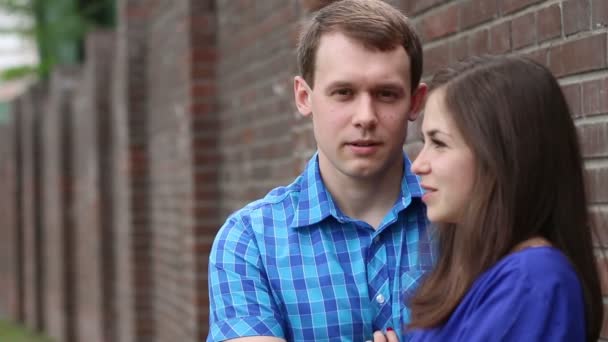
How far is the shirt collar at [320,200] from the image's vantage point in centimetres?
274

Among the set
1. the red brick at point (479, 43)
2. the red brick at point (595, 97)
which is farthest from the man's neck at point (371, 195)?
the red brick at point (479, 43)

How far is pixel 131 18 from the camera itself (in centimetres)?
912

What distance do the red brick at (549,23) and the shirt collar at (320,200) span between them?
642mm

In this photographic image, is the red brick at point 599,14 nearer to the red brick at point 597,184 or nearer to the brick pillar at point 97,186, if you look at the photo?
the red brick at point 597,184

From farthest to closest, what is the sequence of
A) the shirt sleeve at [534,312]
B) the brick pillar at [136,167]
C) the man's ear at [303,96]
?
the brick pillar at [136,167] → the man's ear at [303,96] → the shirt sleeve at [534,312]

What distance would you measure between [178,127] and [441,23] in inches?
161

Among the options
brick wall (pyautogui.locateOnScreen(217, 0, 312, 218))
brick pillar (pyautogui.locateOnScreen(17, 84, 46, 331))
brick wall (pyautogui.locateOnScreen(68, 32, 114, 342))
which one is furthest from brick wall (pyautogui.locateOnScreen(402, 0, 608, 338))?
brick pillar (pyautogui.locateOnScreen(17, 84, 46, 331))

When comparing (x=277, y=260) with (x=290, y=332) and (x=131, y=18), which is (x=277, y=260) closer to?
(x=290, y=332)

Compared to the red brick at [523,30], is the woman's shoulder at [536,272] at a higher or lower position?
lower

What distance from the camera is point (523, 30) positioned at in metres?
3.36

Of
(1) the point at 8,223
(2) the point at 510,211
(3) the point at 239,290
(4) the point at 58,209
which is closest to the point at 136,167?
(4) the point at 58,209

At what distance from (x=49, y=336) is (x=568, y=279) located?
1479 cm

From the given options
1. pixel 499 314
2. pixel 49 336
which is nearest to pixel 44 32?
pixel 49 336

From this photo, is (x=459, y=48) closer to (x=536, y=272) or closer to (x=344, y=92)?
(x=344, y=92)
